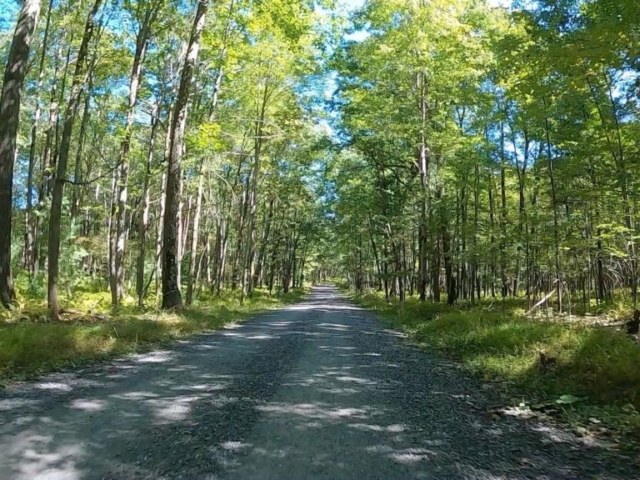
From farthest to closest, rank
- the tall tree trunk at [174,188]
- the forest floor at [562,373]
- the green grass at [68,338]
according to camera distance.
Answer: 1. the tall tree trunk at [174,188]
2. the green grass at [68,338]
3. the forest floor at [562,373]

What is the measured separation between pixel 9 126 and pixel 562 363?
12433mm

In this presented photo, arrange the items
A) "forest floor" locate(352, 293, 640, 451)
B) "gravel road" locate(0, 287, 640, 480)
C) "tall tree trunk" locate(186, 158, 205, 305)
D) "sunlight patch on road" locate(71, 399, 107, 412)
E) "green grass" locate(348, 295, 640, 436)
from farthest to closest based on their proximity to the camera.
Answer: "tall tree trunk" locate(186, 158, 205, 305)
"green grass" locate(348, 295, 640, 436)
"forest floor" locate(352, 293, 640, 451)
"sunlight patch on road" locate(71, 399, 107, 412)
"gravel road" locate(0, 287, 640, 480)

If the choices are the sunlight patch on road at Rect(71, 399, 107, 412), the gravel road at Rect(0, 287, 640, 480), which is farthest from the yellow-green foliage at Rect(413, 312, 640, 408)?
the sunlight patch on road at Rect(71, 399, 107, 412)

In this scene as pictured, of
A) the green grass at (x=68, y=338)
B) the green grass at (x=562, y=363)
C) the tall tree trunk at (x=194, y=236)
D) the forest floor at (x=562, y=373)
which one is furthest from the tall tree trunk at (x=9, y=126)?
the green grass at (x=562, y=363)

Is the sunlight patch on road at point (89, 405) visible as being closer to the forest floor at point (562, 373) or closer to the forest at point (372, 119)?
the forest at point (372, 119)

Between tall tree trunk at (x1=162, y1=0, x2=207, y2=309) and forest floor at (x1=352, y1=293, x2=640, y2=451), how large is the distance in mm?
8296

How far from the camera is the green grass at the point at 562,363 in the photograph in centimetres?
579

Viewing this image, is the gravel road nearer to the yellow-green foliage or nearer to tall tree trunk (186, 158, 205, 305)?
the yellow-green foliage

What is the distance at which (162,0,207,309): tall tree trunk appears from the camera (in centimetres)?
1511

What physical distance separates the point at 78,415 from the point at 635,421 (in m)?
5.85

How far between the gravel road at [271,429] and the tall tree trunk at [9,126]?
5.12 meters

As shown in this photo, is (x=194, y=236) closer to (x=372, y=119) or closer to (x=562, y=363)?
(x=372, y=119)

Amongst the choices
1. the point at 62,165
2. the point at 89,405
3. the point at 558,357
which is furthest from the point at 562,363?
the point at 62,165

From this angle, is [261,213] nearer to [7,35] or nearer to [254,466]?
[7,35]
